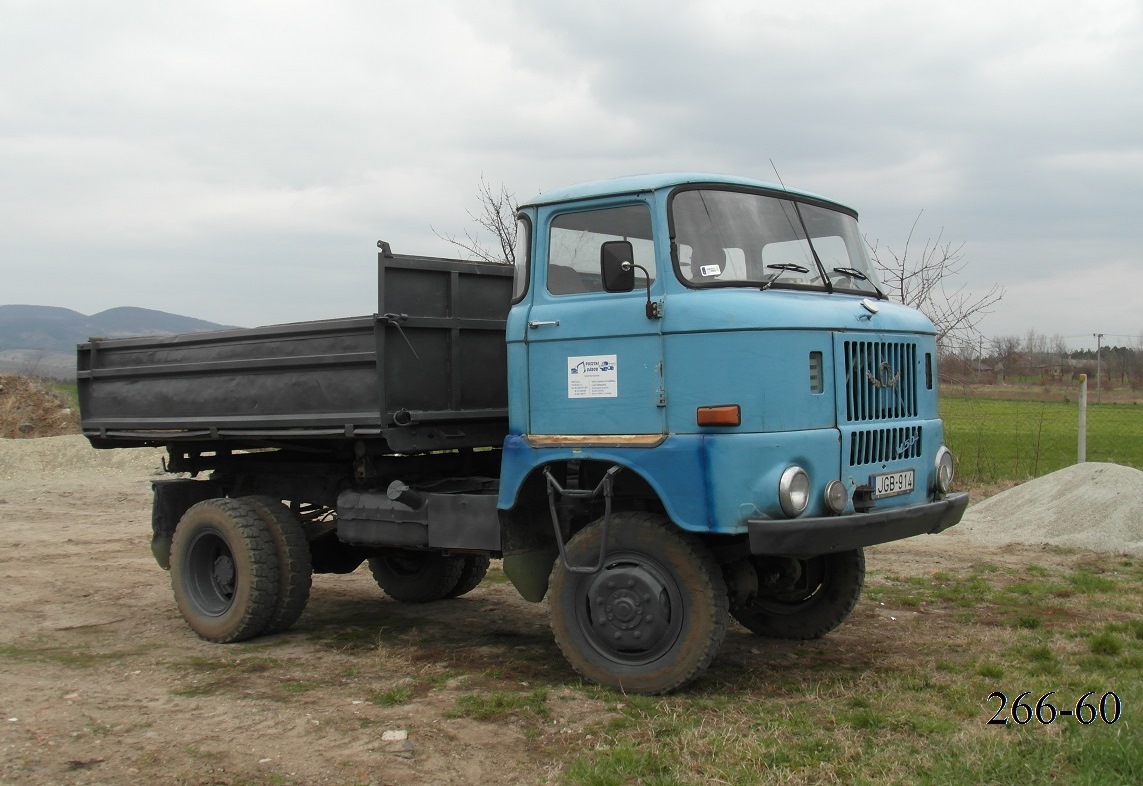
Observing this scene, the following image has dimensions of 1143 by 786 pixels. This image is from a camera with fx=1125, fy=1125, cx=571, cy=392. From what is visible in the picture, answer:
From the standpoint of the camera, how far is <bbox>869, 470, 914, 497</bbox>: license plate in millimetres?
5898

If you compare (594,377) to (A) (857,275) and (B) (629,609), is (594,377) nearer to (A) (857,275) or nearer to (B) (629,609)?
(B) (629,609)

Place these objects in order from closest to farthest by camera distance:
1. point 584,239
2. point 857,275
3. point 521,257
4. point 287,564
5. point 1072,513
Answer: point 584,239
point 521,257
point 857,275
point 287,564
point 1072,513

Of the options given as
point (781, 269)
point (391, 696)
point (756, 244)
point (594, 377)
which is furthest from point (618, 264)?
point (391, 696)

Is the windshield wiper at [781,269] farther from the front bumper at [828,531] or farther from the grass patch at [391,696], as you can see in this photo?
the grass patch at [391,696]

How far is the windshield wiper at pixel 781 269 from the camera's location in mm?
5874

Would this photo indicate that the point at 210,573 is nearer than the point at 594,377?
No

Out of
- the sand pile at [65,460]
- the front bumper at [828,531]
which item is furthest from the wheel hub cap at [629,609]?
the sand pile at [65,460]

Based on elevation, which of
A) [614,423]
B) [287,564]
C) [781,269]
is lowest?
[287,564]

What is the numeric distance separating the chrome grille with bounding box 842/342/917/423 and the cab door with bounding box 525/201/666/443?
101cm

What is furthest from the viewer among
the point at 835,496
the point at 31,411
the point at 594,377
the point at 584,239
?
the point at 31,411

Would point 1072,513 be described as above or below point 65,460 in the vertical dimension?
below

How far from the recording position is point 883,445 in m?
6.03

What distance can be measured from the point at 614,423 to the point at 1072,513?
8.00 m

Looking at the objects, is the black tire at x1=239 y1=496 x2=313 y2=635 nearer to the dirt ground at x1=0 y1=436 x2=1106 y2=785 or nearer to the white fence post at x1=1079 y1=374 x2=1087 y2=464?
the dirt ground at x1=0 y1=436 x2=1106 y2=785
